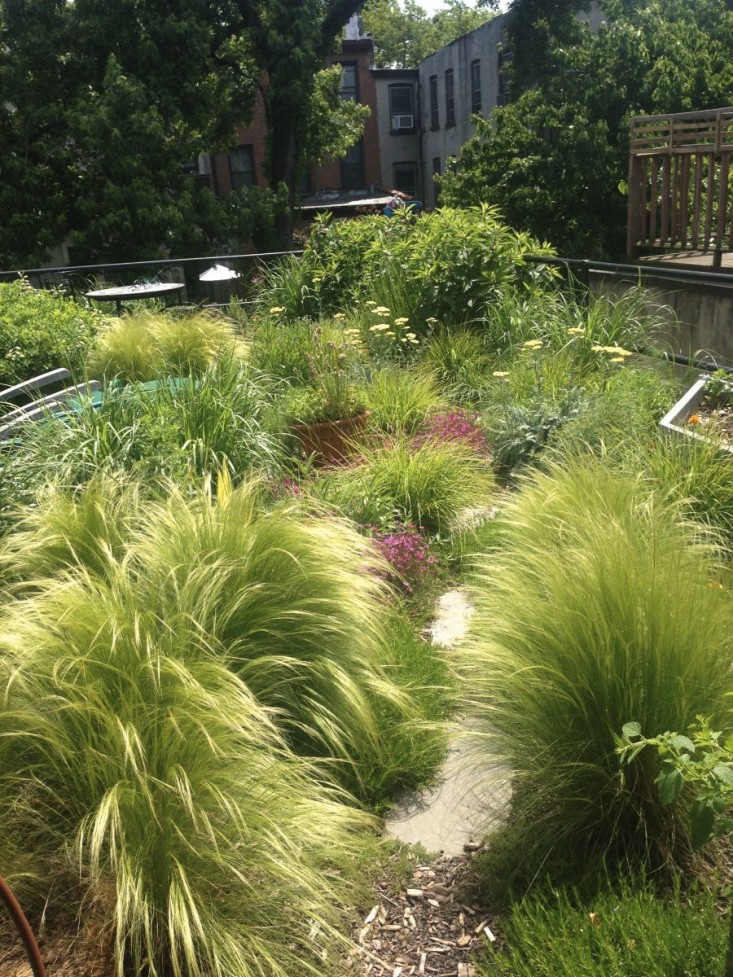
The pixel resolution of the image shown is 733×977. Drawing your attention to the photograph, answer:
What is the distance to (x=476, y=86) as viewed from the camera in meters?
32.6

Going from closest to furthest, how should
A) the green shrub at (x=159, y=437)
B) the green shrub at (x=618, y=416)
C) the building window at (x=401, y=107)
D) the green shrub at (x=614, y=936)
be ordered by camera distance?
1. the green shrub at (x=614, y=936)
2. the green shrub at (x=159, y=437)
3. the green shrub at (x=618, y=416)
4. the building window at (x=401, y=107)

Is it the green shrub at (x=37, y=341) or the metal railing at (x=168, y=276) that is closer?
the green shrub at (x=37, y=341)

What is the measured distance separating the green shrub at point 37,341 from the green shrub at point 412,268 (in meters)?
2.54

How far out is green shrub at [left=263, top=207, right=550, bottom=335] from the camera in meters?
7.71

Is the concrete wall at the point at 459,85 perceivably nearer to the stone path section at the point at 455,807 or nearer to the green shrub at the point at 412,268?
the green shrub at the point at 412,268

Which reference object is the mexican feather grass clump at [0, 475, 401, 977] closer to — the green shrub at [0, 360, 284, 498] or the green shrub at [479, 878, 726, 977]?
the green shrub at [479, 878, 726, 977]

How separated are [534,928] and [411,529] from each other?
8.22 ft

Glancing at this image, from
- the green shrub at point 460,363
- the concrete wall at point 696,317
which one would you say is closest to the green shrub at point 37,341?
the green shrub at point 460,363

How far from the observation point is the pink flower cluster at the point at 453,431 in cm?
541

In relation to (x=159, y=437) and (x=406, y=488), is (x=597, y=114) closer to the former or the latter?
(x=406, y=488)

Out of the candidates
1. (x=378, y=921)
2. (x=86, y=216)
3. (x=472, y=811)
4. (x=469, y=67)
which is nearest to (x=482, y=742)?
(x=472, y=811)

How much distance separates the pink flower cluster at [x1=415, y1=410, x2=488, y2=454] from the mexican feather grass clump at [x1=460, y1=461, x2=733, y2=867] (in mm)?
2784

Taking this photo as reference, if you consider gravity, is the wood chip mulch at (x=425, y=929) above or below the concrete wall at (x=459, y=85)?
below

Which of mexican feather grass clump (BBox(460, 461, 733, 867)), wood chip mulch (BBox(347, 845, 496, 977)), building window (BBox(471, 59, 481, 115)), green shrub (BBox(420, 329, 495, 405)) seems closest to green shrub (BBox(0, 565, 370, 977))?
wood chip mulch (BBox(347, 845, 496, 977))
